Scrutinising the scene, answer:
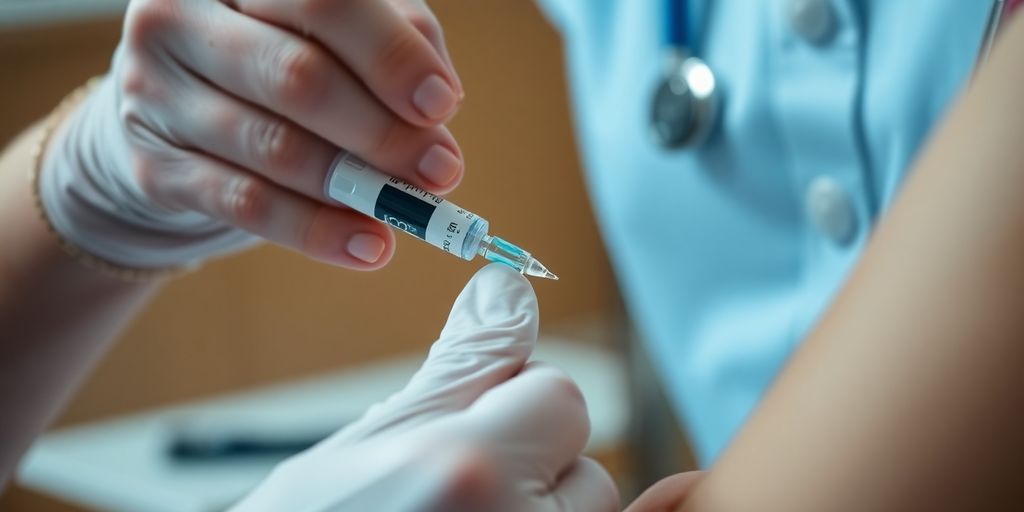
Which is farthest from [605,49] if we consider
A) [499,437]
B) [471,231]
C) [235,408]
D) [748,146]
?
[235,408]

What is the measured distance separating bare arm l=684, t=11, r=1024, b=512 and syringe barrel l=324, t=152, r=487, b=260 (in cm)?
28

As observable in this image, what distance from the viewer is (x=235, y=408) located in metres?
1.83

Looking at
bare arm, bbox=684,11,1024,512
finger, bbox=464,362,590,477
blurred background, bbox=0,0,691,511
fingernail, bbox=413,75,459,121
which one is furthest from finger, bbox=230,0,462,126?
blurred background, bbox=0,0,691,511

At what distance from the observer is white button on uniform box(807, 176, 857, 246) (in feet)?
2.61

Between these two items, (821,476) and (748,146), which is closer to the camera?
(821,476)

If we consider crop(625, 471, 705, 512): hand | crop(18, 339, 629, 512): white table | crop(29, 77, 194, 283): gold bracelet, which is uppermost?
crop(625, 471, 705, 512): hand

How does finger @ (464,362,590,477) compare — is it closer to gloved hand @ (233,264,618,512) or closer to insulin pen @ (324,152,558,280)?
gloved hand @ (233,264,618,512)

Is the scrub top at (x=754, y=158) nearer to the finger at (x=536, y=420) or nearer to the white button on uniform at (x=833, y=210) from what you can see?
the white button on uniform at (x=833, y=210)

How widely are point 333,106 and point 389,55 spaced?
50 millimetres

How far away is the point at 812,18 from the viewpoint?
79 cm

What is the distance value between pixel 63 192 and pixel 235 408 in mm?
993

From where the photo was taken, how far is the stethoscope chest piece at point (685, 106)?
0.89 meters

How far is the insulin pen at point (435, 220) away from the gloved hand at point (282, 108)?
1cm

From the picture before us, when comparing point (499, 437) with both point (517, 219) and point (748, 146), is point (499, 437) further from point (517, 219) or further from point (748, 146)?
point (517, 219)
